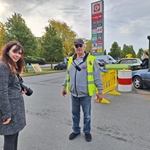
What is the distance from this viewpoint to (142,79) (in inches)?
303

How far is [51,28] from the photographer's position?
2720 centimetres

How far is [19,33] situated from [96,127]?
19.4 metres

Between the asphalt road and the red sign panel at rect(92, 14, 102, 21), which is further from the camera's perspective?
the red sign panel at rect(92, 14, 102, 21)

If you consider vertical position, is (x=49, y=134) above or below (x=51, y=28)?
below

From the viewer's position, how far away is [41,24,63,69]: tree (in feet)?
87.5

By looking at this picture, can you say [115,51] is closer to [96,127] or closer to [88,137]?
[96,127]

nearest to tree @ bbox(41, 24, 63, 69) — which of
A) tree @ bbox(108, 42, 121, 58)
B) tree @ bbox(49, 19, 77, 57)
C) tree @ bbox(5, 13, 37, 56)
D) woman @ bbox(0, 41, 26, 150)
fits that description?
tree @ bbox(5, 13, 37, 56)

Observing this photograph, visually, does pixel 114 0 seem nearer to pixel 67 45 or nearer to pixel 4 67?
pixel 4 67

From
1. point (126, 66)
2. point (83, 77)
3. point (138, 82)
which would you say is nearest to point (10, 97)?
point (83, 77)

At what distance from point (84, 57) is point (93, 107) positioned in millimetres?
2669

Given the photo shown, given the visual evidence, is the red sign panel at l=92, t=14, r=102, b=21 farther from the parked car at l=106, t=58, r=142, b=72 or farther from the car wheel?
the car wheel

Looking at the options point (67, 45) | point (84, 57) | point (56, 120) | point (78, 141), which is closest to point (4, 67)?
point (84, 57)

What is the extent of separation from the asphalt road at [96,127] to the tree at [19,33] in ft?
55.0

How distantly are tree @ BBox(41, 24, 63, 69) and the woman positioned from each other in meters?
25.0
